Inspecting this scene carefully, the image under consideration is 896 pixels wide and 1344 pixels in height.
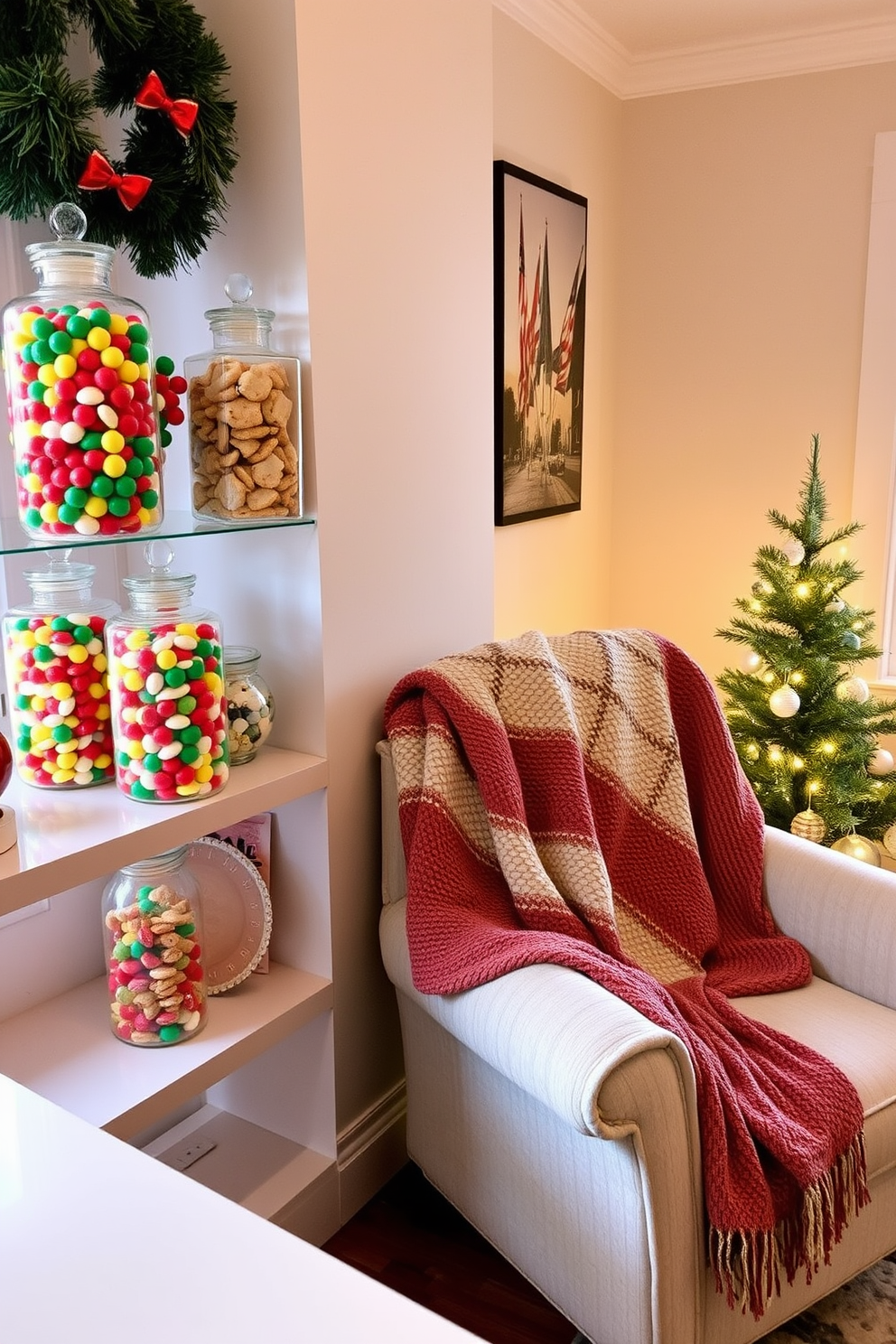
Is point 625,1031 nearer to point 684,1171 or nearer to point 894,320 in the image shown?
point 684,1171

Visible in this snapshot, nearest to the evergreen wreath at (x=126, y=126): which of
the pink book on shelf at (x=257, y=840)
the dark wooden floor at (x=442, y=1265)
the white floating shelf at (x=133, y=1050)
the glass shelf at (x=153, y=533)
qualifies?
the glass shelf at (x=153, y=533)

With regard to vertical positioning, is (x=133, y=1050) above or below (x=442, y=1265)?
above

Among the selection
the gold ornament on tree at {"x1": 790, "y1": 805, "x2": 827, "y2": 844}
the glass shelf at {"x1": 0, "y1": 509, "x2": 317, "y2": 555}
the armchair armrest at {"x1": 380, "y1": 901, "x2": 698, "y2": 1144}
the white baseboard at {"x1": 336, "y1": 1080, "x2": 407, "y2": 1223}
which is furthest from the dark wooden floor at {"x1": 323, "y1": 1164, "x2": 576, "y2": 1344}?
the gold ornament on tree at {"x1": 790, "y1": 805, "x2": 827, "y2": 844}

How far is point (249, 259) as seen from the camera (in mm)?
1561

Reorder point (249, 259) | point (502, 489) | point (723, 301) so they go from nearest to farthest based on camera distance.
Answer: point (249, 259), point (502, 489), point (723, 301)

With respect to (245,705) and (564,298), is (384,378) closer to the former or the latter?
(245,705)

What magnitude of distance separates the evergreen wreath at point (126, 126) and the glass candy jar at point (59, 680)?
1.51 ft

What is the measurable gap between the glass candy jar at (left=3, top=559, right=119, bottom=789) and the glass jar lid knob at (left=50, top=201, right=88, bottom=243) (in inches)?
16.6

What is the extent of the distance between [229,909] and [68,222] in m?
1.00

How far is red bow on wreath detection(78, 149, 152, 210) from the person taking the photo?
1.28m

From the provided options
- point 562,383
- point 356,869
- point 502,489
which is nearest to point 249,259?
point 356,869

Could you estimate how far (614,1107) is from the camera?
1.23 meters

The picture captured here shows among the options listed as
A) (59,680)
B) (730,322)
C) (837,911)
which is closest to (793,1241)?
(837,911)

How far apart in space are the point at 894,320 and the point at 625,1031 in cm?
242
